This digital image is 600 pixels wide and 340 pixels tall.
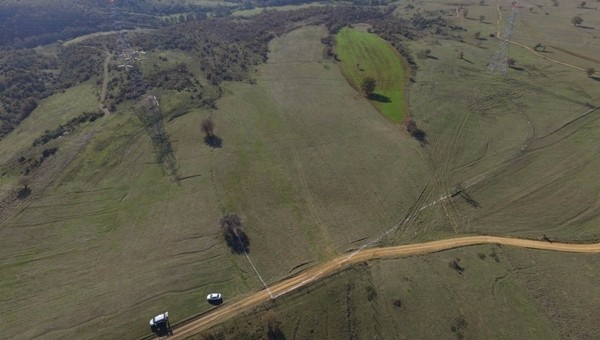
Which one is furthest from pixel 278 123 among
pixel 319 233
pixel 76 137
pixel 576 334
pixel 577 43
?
pixel 577 43

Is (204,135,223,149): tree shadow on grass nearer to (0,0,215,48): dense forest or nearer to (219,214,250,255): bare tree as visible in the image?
(219,214,250,255): bare tree

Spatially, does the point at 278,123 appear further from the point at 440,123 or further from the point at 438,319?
the point at 438,319

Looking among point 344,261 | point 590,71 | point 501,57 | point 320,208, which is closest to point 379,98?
point 320,208

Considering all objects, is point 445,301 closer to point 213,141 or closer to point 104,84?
point 213,141

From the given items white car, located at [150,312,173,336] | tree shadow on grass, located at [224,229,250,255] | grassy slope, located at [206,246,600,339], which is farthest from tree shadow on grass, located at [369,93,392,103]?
white car, located at [150,312,173,336]

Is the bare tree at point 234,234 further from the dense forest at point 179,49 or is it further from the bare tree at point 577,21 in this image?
the bare tree at point 577,21
